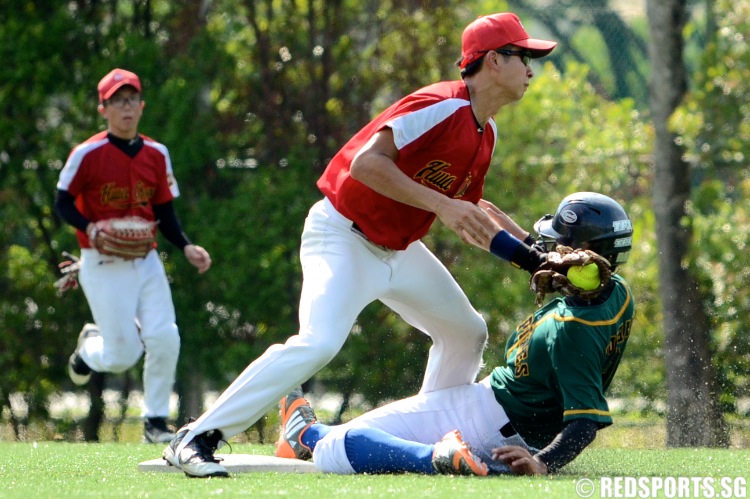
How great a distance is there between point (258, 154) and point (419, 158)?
533 centimetres

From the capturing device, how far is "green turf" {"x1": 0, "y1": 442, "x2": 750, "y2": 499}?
4.59m

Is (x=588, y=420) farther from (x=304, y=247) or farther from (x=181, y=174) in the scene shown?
(x=181, y=174)

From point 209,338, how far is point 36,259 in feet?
5.22

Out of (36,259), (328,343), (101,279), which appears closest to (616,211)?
(328,343)

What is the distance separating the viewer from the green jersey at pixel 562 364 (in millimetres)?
4980

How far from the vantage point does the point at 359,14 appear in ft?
34.8

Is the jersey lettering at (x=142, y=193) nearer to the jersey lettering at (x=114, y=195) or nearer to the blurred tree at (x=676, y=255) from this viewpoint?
the jersey lettering at (x=114, y=195)

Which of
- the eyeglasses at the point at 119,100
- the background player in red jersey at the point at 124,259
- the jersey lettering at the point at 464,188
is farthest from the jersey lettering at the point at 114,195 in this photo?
the jersey lettering at the point at 464,188

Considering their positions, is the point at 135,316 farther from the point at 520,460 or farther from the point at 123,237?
the point at 520,460

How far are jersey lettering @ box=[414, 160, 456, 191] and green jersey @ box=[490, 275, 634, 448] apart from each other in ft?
2.29

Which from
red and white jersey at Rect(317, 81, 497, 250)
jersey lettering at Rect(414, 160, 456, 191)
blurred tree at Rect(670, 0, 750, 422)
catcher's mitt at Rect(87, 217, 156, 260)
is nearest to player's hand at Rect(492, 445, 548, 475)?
red and white jersey at Rect(317, 81, 497, 250)

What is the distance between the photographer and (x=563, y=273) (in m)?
4.89

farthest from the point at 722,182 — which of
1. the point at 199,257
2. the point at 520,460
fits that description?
the point at 520,460

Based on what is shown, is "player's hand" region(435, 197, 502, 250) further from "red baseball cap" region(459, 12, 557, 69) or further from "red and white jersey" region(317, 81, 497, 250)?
"red baseball cap" region(459, 12, 557, 69)
